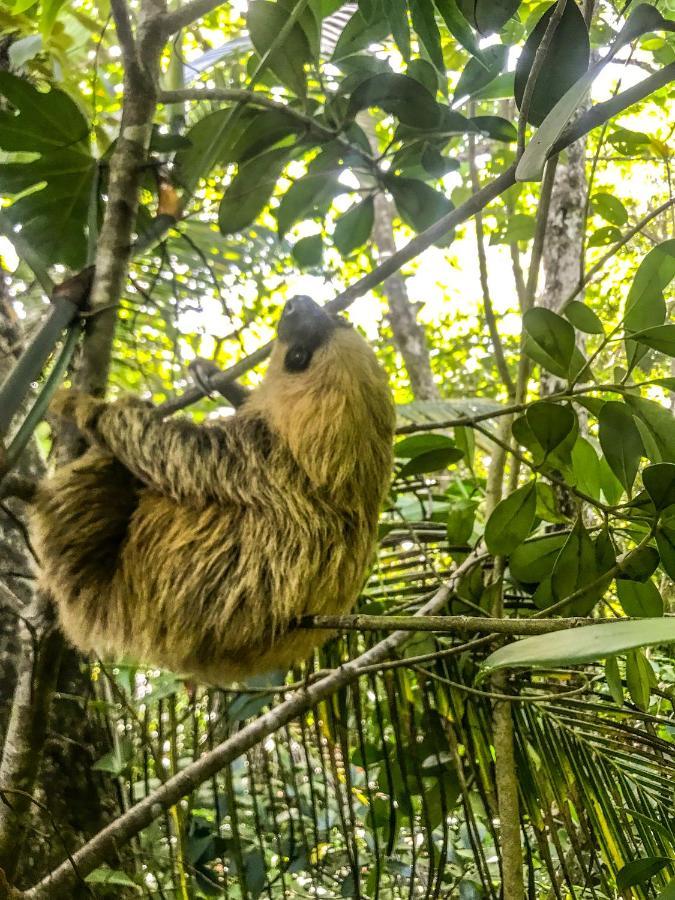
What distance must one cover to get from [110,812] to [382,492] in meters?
1.75

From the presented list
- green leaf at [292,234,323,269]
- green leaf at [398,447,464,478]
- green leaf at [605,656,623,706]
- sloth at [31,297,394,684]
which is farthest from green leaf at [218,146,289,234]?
green leaf at [605,656,623,706]

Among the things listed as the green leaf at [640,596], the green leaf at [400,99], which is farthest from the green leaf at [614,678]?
the green leaf at [400,99]

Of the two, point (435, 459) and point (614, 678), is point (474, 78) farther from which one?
point (614, 678)

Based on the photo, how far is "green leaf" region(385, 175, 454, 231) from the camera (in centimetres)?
229

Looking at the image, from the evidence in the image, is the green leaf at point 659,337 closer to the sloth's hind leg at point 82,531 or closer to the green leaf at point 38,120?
the sloth's hind leg at point 82,531

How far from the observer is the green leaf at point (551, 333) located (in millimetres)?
1607

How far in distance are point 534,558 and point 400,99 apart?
4.56 feet

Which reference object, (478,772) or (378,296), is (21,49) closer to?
(478,772)

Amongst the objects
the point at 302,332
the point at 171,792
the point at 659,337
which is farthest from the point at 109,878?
the point at 659,337

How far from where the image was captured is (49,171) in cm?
214

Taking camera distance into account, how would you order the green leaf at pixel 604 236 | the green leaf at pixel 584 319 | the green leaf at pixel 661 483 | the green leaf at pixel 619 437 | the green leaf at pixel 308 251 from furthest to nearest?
the green leaf at pixel 308 251
the green leaf at pixel 604 236
the green leaf at pixel 584 319
the green leaf at pixel 619 437
the green leaf at pixel 661 483

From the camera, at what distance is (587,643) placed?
779 mm

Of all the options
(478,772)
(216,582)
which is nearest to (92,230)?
(216,582)

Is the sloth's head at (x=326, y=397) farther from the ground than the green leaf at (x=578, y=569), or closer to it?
farther from the ground
